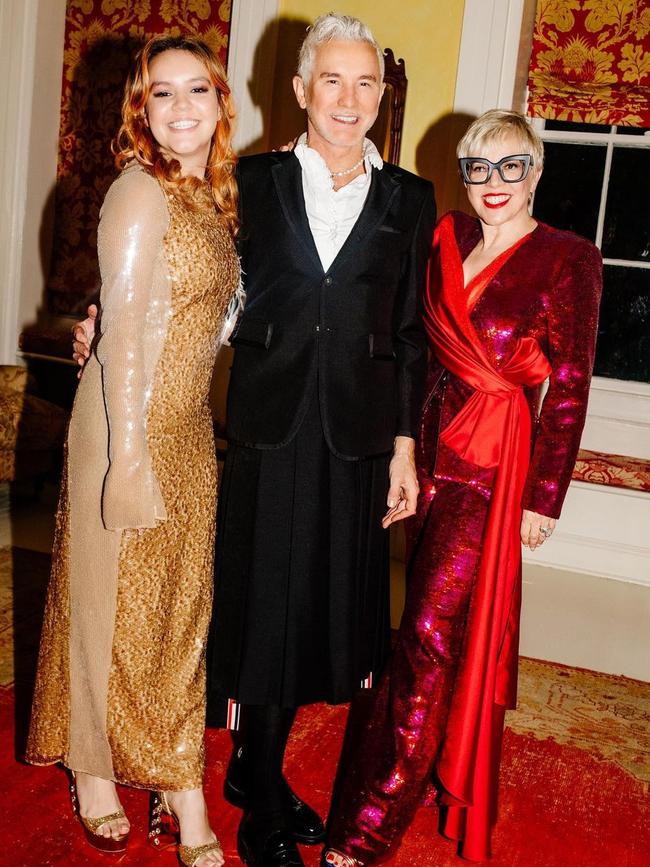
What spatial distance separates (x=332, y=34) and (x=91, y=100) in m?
3.79

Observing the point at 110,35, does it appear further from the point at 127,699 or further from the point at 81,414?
the point at 127,699

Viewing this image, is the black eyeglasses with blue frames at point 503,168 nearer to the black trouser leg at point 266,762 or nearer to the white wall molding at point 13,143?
the black trouser leg at point 266,762

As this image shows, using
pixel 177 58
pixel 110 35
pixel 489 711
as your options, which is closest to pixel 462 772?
pixel 489 711

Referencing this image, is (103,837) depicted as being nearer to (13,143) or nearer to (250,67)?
(250,67)

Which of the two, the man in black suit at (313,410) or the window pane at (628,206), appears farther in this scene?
the window pane at (628,206)

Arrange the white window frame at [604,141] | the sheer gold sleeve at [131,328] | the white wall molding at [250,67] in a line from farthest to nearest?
1. the white window frame at [604,141]
2. the white wall molding at [250,67]
3. the sheer gold sleeve at [131,328]

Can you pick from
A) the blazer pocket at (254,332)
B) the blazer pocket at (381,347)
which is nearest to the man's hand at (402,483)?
the blazer pocket at (381,347)

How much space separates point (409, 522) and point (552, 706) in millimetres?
1158

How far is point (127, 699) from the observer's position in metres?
1.77

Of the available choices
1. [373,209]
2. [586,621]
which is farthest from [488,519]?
[586,621]

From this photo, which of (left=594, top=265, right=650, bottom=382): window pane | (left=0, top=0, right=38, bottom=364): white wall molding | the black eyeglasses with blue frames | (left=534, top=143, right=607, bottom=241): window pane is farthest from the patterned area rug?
(left=0, top=0, right=38, bottom=364): white wall molding

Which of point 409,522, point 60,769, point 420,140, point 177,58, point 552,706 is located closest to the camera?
point 177,58

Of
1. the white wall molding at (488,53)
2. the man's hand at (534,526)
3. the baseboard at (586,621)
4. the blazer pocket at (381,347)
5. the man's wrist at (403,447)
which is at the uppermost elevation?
the white wall molding at (488,53)

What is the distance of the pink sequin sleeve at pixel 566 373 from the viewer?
1812mm
